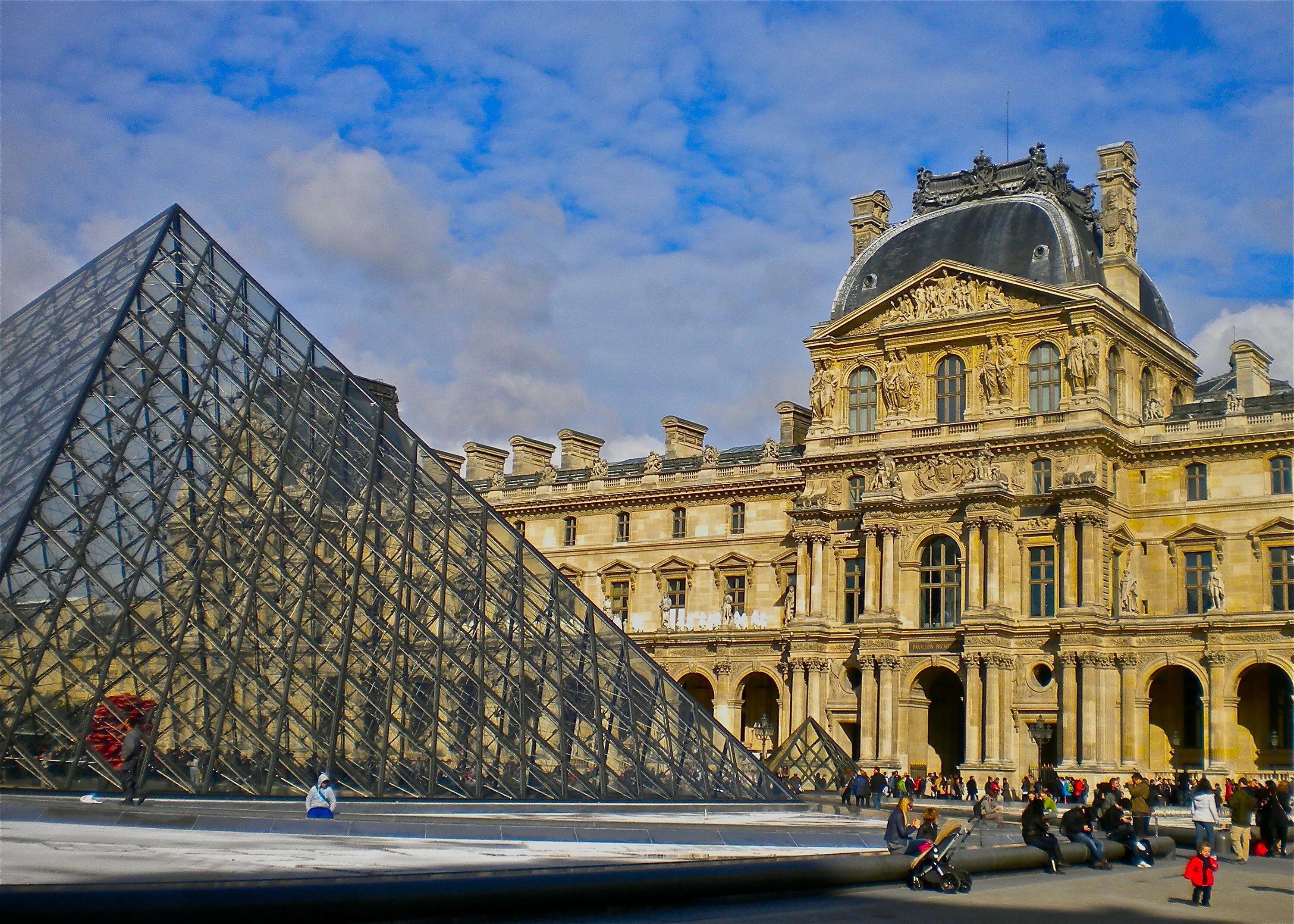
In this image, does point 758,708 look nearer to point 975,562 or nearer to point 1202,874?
point 975,562

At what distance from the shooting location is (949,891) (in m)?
16.1

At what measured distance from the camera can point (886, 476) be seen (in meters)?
43.9

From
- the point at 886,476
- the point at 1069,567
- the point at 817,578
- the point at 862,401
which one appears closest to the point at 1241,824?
the point at 1069,567

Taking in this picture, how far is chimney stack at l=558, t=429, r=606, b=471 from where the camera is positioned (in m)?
57.3

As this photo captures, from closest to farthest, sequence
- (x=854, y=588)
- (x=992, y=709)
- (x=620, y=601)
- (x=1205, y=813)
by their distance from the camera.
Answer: (x=1205, y=813) < (x=992, y=709) < (x=854, y=588) < (x=620, y=601)

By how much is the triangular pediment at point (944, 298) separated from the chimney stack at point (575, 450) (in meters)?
13.6

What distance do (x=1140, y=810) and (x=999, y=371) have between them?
75.6ft

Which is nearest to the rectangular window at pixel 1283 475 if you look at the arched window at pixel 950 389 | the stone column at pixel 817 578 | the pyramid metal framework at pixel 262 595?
the arched window at pixel 950 389

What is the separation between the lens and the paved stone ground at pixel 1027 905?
1359 cm

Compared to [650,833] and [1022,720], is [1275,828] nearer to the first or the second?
[650,833]

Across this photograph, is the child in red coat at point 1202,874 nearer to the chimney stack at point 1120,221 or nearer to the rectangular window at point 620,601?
the chimney stack at point 1120,221

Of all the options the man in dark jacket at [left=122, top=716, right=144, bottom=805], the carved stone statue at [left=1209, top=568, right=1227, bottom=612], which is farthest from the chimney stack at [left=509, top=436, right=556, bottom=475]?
the man in dark jacket at [left=122, top=716, right=144, bottom=805]

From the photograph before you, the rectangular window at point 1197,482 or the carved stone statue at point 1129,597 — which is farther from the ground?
the rectangular window at point 1197,482

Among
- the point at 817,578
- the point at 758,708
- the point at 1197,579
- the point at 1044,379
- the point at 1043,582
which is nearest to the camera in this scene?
the point at 1197,579
